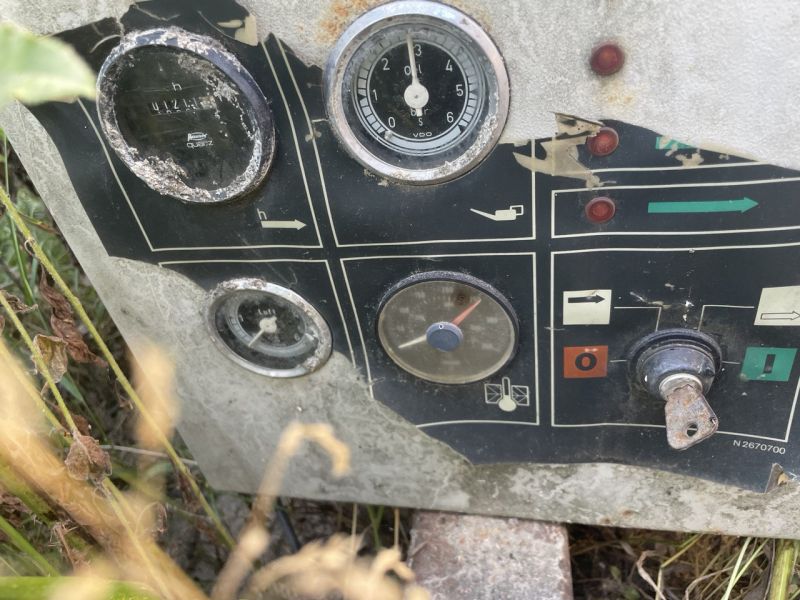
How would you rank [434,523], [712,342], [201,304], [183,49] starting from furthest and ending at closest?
1. [434,523]
2. [201,304]
3. [712,342]
4. [183,49]

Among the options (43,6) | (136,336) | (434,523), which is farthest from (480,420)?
(43,6)

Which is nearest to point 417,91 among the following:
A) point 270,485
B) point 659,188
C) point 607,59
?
point 607,59

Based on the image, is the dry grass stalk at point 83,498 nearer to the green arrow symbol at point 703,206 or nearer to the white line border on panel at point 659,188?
the white line border on panel at point 659,188

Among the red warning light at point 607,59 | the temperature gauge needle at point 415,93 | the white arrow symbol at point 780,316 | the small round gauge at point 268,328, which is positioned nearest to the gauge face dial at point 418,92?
the temperature gauge needle at point 415,93

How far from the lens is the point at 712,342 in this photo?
97 centimetres

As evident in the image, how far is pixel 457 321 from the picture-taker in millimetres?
1046

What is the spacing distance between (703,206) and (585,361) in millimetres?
308

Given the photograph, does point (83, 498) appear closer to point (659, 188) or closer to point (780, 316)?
point (659, 188)

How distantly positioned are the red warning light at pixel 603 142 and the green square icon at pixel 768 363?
0.39 meters

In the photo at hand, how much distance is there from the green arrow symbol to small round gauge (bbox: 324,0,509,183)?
236 mm

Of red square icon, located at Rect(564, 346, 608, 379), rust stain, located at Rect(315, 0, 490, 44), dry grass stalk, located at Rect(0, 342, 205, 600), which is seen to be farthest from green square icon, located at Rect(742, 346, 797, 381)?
dry grass stalk, located at Rect(0, 342, 205, 600)

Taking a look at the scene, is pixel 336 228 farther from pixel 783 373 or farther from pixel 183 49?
pixel 783 373

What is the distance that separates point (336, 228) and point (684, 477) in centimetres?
73

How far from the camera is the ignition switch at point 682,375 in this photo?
36.2 inches
